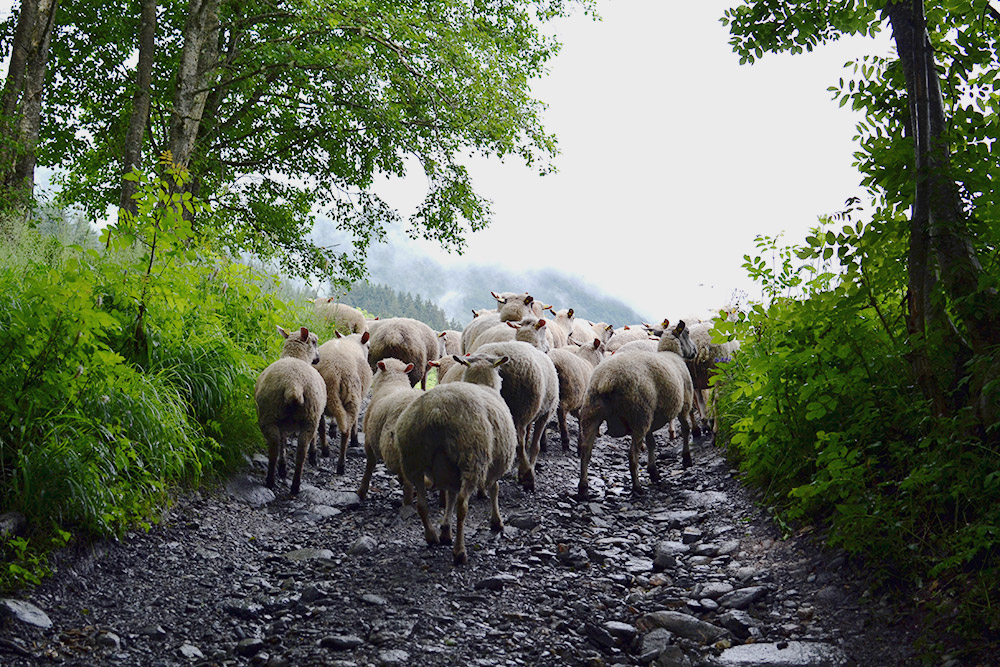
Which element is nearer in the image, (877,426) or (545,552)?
(877,426)

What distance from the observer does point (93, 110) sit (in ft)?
49.7

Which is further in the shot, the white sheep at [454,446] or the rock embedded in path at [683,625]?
the white sheep at [454,446]

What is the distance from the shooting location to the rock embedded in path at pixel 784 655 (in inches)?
143

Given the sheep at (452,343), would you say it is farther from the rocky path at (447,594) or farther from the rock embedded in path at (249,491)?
the rocky path at (447,594)

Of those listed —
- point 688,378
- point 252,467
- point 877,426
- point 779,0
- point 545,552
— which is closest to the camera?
point 877,426

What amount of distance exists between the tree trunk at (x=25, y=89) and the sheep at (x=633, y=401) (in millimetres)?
8076

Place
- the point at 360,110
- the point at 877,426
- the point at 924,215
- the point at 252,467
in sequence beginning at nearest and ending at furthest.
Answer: the point at 924,215 → the point at 877,426 → the point at 252,467 → the point at 360,110

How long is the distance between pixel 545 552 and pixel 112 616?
113 inches

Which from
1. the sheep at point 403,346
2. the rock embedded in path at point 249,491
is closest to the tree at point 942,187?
the rock embedded in path at point 249,491

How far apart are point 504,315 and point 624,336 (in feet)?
7.94

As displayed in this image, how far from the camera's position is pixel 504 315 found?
1096 cm

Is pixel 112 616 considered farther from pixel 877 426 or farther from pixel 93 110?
pixel 93 110

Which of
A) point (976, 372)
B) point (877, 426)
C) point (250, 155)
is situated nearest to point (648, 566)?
point (877, 426)

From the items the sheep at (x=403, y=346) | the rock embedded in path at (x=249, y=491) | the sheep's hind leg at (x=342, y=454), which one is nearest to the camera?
the rock embedded in path at (x=249, y=491)
